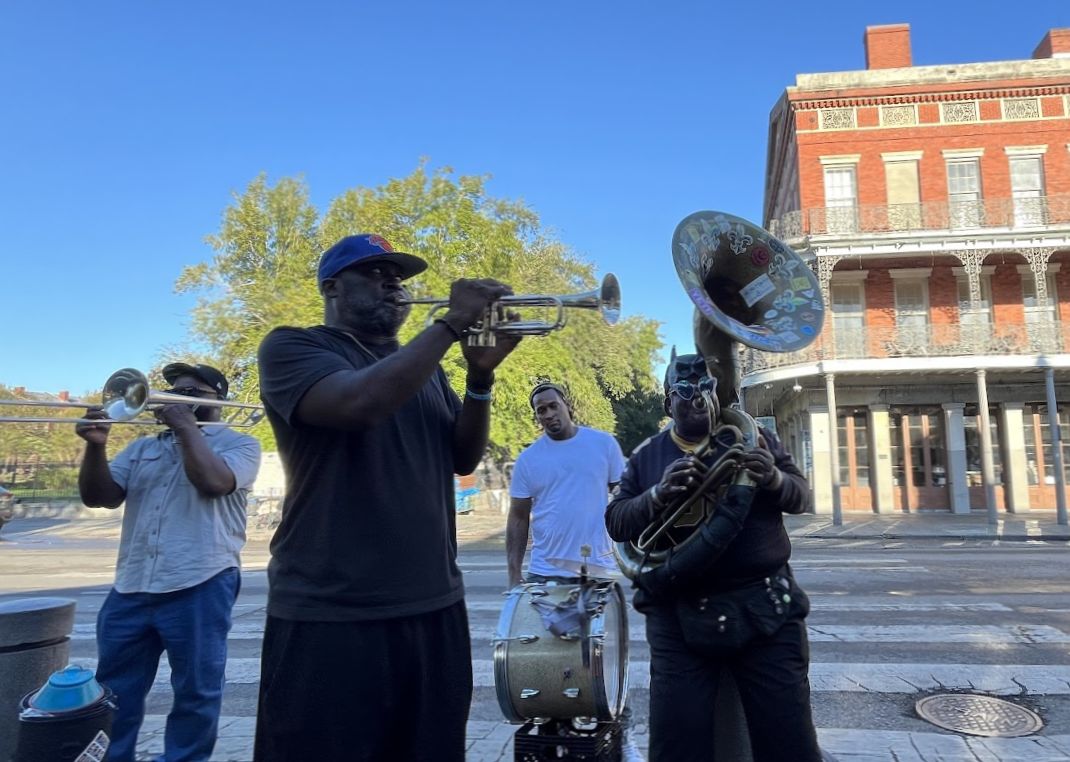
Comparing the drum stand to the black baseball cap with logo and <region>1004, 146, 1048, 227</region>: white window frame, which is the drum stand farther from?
<region>1004, 146, 1048, 227</region>: white window frame

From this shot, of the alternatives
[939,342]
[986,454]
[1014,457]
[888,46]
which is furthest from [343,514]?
[888,46]

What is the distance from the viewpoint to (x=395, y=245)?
2045 centimetres

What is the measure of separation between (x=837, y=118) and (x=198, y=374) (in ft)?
72.5

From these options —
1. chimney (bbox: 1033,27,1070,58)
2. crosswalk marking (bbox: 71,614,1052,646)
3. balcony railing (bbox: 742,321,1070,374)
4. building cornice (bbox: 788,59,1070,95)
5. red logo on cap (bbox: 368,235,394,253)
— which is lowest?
crosswalk marking (bbox: 71,614,1052,646)

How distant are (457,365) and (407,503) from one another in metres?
17.9

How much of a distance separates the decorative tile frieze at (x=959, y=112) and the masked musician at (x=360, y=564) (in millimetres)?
23530

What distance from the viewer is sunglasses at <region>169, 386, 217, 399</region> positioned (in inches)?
148

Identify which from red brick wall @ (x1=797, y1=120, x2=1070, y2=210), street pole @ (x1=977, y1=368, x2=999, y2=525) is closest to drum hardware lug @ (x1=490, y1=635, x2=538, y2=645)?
street pole @ (x1=977, y1=368, x2=999, y2=525)

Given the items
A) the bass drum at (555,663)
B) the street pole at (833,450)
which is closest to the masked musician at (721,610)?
the bass drum at (555,663)

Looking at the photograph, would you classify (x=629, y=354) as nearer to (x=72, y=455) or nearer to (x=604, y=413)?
(x=604, y=413)

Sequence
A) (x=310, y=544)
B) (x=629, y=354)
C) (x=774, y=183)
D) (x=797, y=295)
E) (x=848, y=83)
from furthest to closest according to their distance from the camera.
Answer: (x=629, y=354) → (x=774, y=183) → (x=848, y=83) → (x=797, y=295) → (x=310, y=544)

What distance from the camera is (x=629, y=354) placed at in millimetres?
35531

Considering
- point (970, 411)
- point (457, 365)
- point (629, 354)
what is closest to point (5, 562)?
point (457, 365)

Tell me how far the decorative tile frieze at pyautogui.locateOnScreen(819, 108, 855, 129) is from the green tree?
9.12 metres
